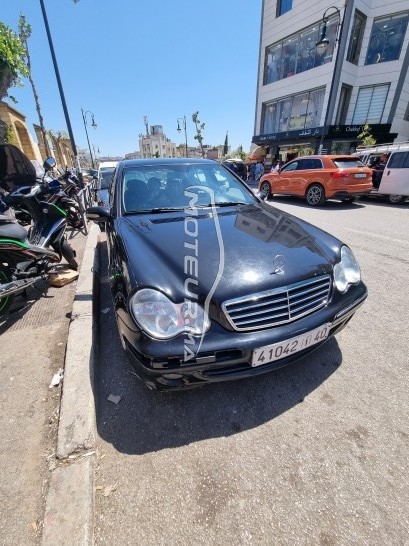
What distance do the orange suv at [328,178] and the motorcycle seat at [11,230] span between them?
8402 millimetres

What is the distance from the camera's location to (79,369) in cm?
206

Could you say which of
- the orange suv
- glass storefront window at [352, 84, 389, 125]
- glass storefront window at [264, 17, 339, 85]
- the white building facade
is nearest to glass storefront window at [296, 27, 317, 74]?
glass storefront window at [264, 17, 339, 85]

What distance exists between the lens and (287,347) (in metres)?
1.63

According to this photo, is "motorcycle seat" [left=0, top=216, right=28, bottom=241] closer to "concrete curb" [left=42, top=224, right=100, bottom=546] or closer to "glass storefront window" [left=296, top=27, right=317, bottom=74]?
"concrete curb" [left=42, top=224, right=100, bottom=546]

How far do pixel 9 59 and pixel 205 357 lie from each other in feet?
29.7

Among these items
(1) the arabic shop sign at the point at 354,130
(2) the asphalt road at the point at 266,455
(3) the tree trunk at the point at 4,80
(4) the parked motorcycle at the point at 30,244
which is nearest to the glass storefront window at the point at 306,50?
(1) the arabic shop sign at the point at 354,130

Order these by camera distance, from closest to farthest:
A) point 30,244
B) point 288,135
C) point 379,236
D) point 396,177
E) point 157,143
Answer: point 30,244 < point 379,236 < point 396,177 < point 288,135 < point 157,143

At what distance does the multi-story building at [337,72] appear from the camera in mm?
16766

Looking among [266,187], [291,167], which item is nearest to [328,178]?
[291,167]

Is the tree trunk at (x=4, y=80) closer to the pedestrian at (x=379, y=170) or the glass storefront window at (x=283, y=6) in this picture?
the pedestrian at (x=379, y=170)

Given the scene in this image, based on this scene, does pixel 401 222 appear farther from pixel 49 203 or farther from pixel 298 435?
pixel 49 203

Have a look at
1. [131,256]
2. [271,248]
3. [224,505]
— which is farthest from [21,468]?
[271,248]

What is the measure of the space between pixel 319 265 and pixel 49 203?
3742 mm

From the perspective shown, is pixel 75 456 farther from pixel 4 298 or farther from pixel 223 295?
pixel 4 298
